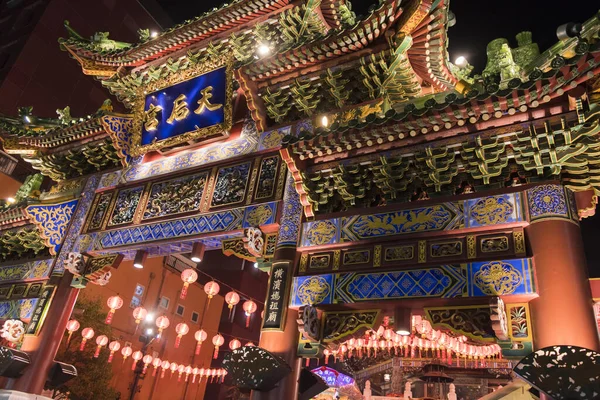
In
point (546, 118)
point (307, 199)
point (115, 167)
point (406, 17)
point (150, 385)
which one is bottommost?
point (150, 385)

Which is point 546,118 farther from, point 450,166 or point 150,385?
point 150,385

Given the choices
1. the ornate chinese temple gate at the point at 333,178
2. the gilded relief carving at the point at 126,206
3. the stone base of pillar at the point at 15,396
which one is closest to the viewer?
the ornate chinese temple gate at the point at 333,178

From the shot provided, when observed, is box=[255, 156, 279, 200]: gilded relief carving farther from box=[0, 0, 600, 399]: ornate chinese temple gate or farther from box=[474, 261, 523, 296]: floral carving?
box=[474, 261, 523, 296]: floral carving

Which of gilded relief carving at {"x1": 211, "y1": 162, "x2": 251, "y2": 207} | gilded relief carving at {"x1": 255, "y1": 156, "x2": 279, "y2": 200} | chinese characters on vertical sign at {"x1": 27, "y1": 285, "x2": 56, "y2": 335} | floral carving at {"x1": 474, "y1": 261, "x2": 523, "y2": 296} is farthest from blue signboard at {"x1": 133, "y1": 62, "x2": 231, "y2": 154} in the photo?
floral carving at {"x1": 474, "y1": 261, "x2": 523, "y2": 296}

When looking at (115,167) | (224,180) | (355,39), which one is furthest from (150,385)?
(355,39)

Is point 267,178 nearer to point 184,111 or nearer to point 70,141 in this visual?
point 184,111

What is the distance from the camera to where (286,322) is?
6723 mm

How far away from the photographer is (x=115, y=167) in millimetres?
11406

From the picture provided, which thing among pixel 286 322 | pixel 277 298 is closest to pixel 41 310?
pixel 277 298

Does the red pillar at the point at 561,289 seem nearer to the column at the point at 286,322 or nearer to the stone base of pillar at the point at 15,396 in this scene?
the column at the point at 286,322

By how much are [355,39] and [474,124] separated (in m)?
2.68

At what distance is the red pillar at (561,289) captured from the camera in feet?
16.0

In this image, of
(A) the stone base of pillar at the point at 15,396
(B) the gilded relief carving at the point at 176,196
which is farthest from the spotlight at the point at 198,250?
(A) the stone base of pillar at the point at 15,396

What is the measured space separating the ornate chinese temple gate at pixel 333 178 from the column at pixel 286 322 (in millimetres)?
30
